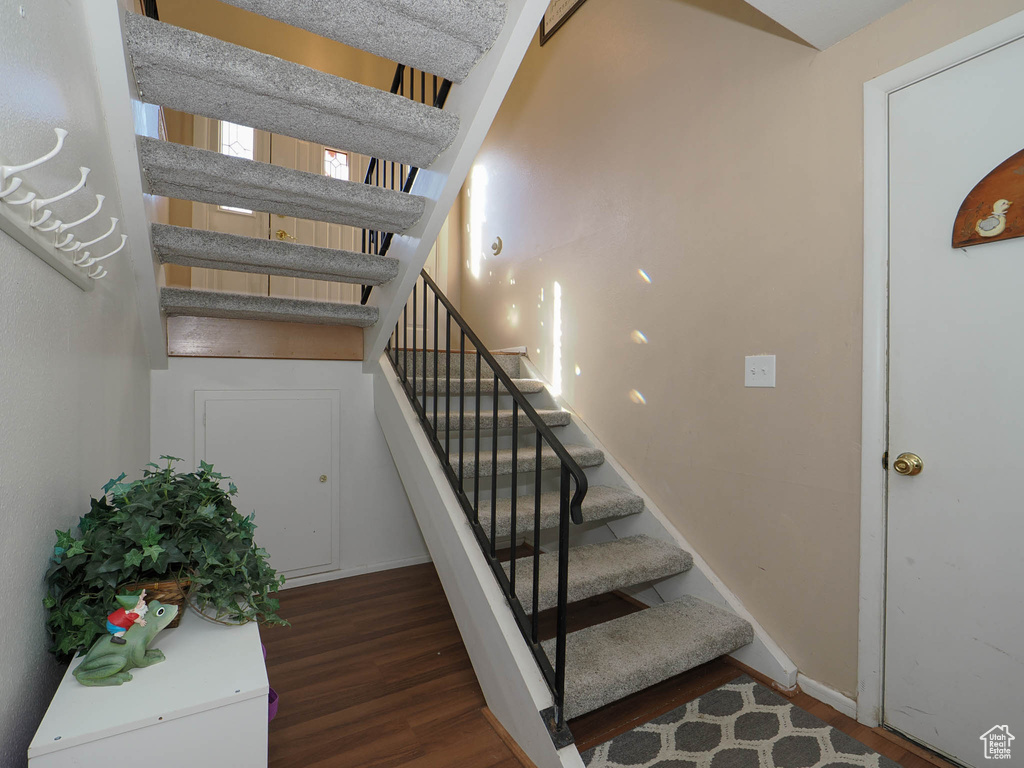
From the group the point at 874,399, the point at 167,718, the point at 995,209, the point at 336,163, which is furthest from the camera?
the point at 336,163

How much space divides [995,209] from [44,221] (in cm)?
222

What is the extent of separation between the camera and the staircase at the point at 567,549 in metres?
1.57

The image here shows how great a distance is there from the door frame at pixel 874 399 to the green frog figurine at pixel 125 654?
1.95 meters

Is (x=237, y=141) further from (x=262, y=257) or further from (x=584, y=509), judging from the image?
(x=584, y=509)

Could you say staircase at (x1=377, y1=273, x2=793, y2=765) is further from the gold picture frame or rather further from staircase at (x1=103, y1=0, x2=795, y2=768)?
the gold picture frame

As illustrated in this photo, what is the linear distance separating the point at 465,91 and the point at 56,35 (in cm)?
106

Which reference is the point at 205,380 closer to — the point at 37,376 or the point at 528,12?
the point at 37,376

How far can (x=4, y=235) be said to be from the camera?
0.84 metres

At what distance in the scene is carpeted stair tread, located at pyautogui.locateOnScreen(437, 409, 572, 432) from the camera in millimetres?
2502

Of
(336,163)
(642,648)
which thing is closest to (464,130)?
(642,648)

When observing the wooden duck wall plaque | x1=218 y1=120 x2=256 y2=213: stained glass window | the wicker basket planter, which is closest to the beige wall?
the wooden duck wall plaque

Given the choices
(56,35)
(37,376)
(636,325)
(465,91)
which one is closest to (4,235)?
(37,376)

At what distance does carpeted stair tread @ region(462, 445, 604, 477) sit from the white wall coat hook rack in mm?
1482

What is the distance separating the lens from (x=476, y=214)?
414 centimetres
